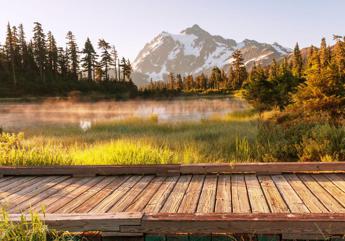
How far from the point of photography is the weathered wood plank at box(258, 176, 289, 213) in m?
3.92

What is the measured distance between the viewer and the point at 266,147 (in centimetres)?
940

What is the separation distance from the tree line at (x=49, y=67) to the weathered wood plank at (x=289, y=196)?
52.5m

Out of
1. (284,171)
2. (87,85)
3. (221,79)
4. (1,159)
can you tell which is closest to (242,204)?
(284,171)

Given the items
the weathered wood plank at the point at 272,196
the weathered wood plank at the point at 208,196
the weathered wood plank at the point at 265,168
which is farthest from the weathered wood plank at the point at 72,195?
the weathered wood plank at the point at 272,196

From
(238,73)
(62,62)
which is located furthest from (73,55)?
(238,73)

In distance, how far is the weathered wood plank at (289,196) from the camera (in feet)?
12.8

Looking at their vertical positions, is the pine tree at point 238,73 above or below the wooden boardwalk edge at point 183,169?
above

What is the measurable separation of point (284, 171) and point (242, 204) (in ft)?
5.91

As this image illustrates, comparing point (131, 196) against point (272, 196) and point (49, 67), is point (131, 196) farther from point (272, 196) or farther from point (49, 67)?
point (49, 67)

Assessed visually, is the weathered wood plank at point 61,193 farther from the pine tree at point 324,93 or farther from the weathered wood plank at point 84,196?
the pine tree at point 324,93

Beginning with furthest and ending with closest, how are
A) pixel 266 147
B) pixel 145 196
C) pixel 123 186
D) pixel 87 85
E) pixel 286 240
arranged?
pixel 87 85 < pixel 266 147 < pixel 123 186 < pixel 145 196 < pixel 286 240

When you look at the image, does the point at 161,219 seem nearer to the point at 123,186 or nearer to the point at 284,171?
the point at 123,186

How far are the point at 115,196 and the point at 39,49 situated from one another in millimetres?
65791

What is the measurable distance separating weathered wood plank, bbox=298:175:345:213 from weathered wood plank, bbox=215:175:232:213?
4.00 ft
